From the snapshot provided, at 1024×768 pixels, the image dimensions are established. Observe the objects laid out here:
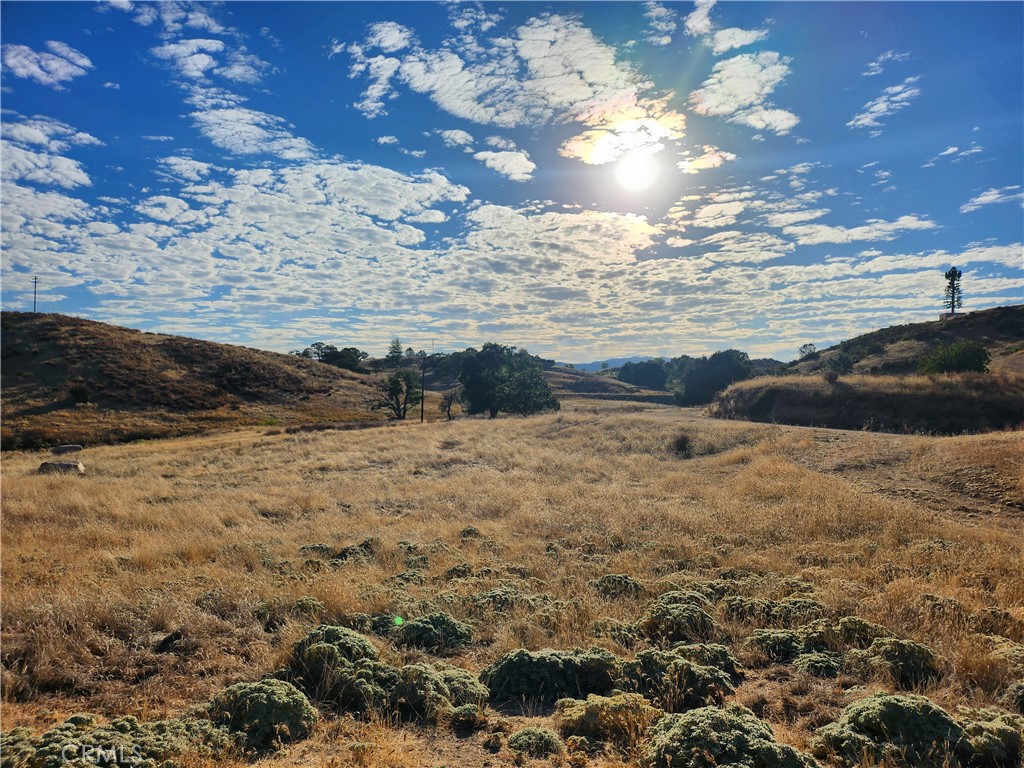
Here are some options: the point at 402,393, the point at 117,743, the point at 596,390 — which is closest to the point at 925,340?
the point at 402,393

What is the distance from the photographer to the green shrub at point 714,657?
5055 millimetres

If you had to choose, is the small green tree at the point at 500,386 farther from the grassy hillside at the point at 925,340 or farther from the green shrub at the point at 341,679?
the green shrub at the point at 341,679

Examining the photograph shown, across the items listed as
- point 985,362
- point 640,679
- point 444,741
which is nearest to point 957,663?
point 640,679

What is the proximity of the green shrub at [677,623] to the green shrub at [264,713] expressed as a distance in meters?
3.81

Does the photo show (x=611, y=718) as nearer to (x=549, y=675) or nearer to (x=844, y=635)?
(x=549, y=675)

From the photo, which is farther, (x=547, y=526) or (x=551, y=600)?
(x=547, y=526)

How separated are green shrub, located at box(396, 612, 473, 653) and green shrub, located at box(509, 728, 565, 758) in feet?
6.83

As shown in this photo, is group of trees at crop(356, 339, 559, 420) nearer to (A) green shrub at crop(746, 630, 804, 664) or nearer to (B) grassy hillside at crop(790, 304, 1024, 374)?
(B) grassy hillside at crop(790, 304, 1024, 374)

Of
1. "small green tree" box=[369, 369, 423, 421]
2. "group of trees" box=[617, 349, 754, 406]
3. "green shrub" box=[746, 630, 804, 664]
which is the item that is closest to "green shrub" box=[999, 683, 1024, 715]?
"green shrub" box=[746, 630, 804, 664]

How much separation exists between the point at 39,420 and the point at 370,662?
61.6m

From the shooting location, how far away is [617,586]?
7.43 m

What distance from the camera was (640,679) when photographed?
489 cm

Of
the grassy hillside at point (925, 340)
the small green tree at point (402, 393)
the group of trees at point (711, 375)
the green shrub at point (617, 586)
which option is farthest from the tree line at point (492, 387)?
the green shrub at point (617, 586)

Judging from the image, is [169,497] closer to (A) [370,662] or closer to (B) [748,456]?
(A) [370,662]
